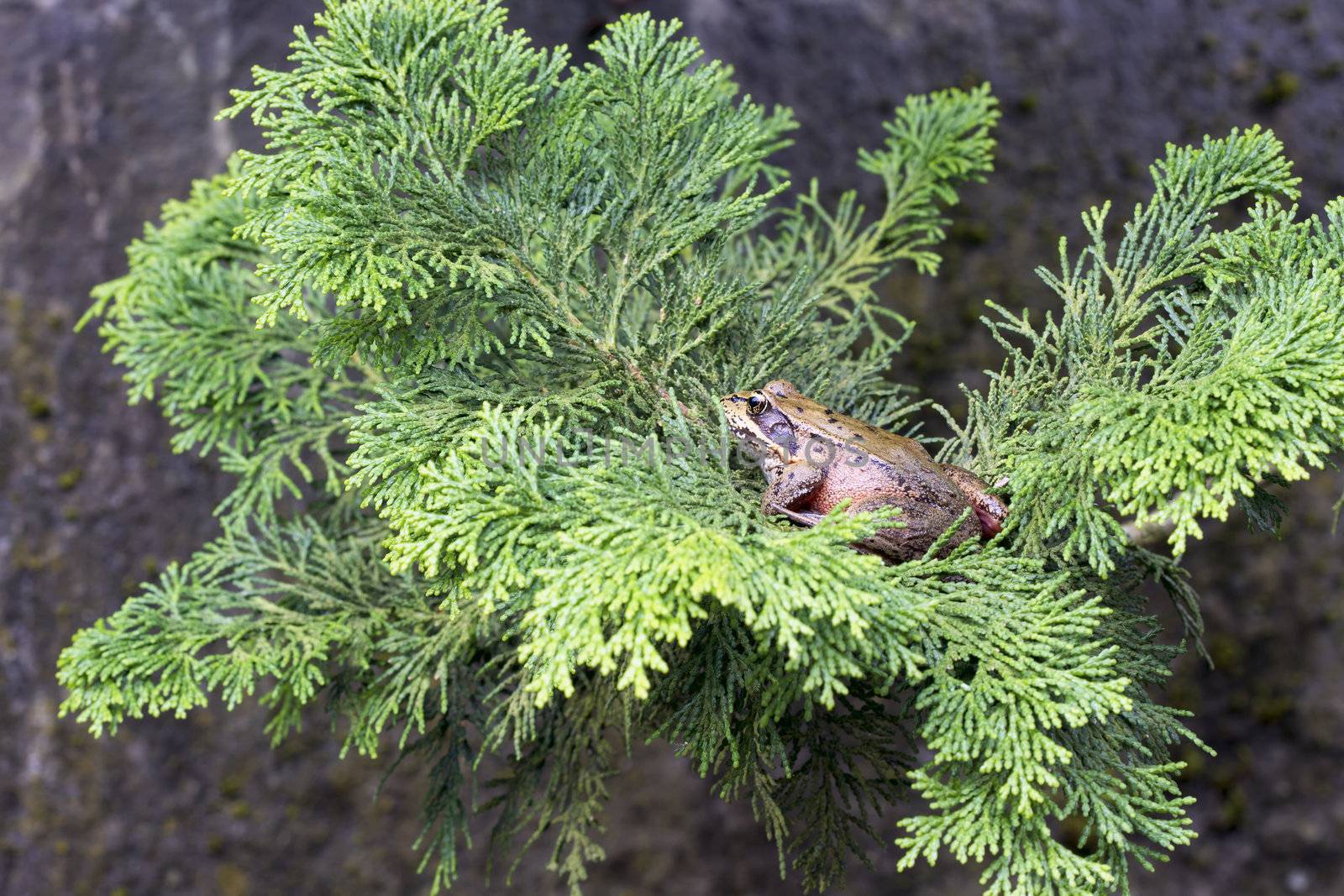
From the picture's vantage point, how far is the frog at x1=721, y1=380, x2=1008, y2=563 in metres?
0.95

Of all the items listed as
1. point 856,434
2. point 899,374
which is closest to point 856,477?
point 856,434

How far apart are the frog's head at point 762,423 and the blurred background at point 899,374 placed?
1566 mm

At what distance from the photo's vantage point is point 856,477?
962 millimetres

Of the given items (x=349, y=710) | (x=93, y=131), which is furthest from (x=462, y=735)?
(x=93, y=131)

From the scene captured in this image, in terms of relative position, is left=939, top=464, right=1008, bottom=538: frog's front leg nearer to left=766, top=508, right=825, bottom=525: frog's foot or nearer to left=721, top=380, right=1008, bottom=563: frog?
left=721, top=380, right=1008, bottom=563: frog

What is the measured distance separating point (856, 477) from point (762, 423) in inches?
4.1


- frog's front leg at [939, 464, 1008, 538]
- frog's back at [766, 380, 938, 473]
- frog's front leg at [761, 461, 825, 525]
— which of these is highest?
frog's back at [766, 380, 938, 473]

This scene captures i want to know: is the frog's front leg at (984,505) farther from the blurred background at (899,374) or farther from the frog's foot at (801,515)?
the blurred background at (899,374)

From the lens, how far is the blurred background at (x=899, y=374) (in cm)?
221

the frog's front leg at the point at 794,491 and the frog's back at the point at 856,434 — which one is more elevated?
the frog's back at the point at 856,434

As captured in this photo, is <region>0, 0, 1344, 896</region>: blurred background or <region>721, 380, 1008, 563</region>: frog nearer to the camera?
<region>721, 380, 1008, 563</region>: frog

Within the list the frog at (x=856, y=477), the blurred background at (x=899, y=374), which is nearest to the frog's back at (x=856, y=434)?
the frog at (x=856, y=477)

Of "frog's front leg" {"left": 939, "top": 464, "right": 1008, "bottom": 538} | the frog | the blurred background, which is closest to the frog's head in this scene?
the frog

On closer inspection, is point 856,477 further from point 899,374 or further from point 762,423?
point 899,374
